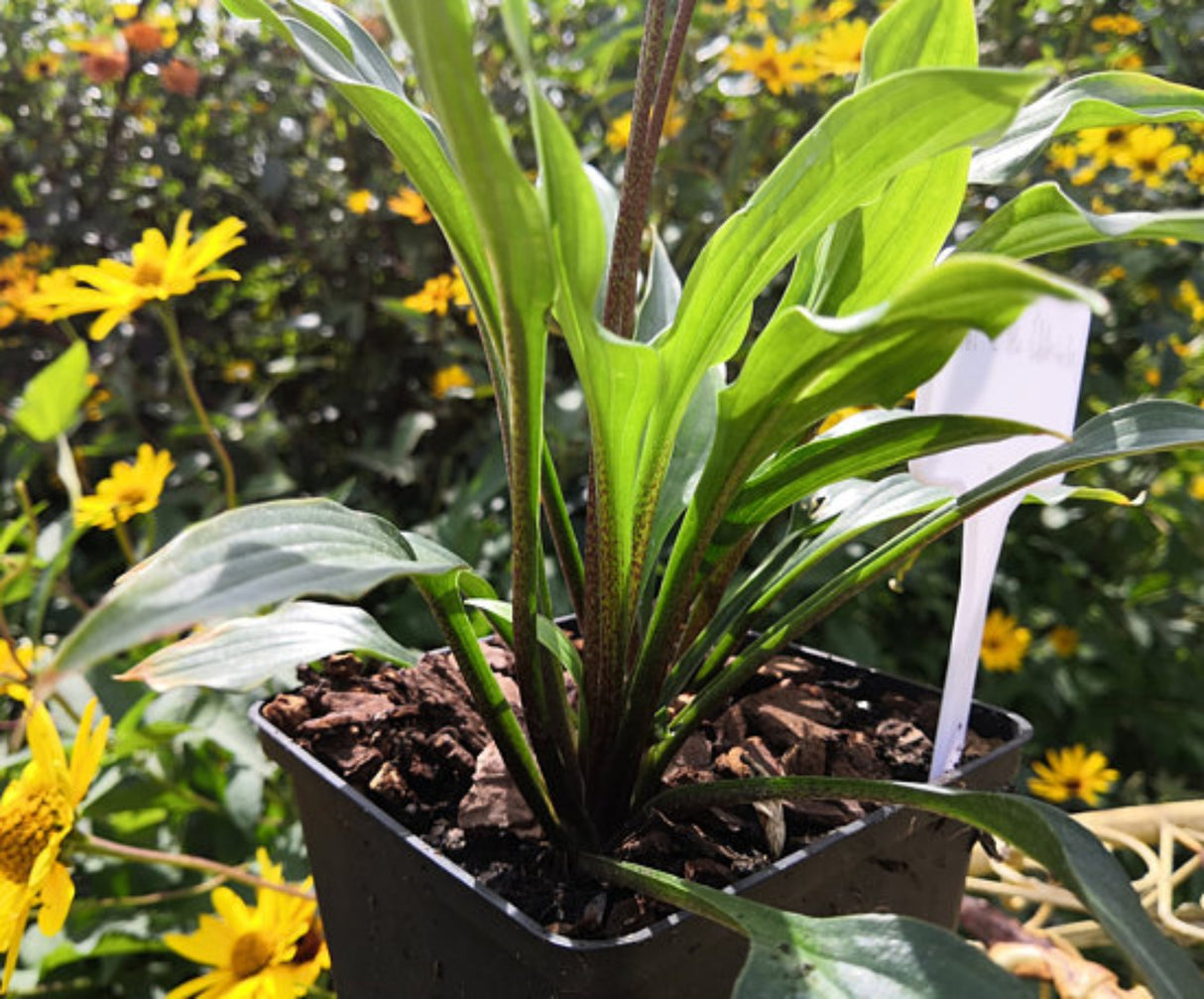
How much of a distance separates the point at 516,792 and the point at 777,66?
3.24 ft

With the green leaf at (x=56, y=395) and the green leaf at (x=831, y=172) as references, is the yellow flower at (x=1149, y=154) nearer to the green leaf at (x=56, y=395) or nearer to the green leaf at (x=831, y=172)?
the green leaf at (x=831, y=172)

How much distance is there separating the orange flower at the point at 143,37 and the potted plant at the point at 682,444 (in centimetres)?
109

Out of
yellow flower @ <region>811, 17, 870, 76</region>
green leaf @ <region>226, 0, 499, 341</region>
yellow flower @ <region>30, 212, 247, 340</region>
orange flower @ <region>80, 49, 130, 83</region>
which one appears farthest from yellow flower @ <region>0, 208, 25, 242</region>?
green leaf @ <region>226, 0, 499, 341</region>

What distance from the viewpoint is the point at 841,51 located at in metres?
1.14

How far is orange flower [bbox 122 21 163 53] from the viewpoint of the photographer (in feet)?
4.48

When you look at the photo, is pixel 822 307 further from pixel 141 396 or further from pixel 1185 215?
pixel 141 396

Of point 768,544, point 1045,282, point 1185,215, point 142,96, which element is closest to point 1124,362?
point 768,544

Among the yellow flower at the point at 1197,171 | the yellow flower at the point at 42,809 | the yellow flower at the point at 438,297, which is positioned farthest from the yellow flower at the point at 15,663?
the yellow flower at the point at 1197,171

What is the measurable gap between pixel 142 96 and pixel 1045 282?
1.74 meters

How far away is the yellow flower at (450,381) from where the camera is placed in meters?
1.26

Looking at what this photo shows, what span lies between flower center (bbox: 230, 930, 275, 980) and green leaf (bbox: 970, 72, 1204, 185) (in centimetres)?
54

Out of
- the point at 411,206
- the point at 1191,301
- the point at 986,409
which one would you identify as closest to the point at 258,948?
the point at 986,409

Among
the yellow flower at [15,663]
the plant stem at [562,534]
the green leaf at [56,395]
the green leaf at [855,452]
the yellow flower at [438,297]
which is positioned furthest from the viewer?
the yellow flower at [438,297]

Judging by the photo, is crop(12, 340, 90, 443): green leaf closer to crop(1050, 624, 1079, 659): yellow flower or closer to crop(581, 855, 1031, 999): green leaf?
crop(581, 855, 1031, 999): green leaf
